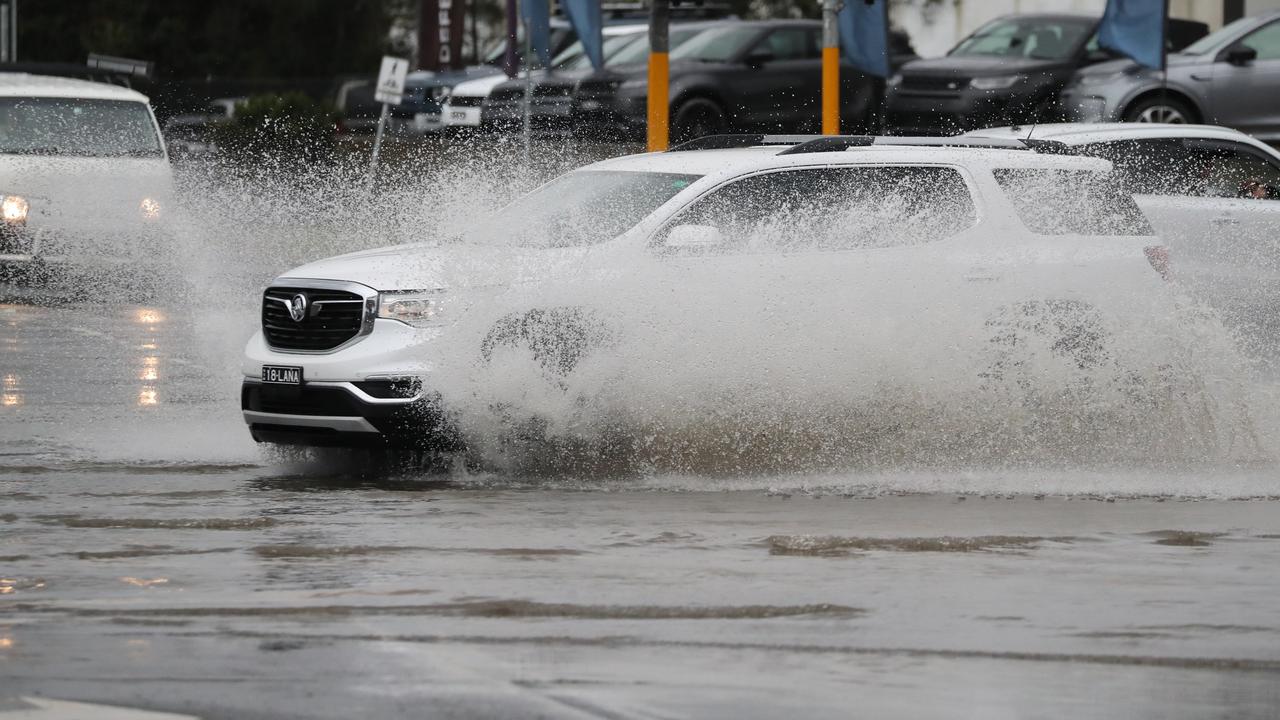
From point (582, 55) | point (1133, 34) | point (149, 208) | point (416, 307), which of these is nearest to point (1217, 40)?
point (1133, 34)

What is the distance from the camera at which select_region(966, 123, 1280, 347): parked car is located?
48.3 ft

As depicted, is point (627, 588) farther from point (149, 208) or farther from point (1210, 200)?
point (149, 208)

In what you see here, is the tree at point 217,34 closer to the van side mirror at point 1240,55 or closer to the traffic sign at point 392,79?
the traffic sign at point 392,79

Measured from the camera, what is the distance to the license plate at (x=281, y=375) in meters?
10.4

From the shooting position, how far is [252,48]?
194 feet

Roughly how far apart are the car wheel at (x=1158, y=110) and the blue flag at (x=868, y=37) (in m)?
2.61

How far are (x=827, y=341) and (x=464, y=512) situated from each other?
208 cm

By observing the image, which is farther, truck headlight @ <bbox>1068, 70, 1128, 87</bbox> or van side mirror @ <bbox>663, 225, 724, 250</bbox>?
truck headlight @ <bbox>1068, 70, 1128, 87</bbox>

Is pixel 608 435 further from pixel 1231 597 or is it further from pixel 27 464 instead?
pixel 1231 597

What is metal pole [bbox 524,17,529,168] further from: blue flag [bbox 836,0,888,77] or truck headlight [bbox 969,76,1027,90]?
truck headlight [bbox 969,76,1027,90]

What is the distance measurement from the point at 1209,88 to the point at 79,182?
1106 centimetres

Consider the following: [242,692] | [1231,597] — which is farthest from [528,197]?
[242,692]

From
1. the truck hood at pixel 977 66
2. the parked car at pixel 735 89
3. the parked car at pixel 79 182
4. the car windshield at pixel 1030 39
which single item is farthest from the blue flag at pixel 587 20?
the parked car at pixel 79 182

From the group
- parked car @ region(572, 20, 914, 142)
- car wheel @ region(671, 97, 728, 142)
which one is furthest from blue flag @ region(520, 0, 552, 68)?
car wheel @ region(671, 97, 728, 142)
